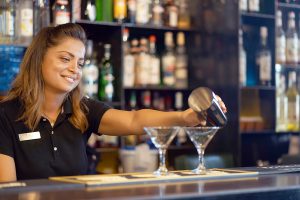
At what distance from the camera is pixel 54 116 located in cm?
243

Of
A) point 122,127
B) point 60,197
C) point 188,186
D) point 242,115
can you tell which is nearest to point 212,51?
point 242,115

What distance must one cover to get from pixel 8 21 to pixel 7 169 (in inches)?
55.9

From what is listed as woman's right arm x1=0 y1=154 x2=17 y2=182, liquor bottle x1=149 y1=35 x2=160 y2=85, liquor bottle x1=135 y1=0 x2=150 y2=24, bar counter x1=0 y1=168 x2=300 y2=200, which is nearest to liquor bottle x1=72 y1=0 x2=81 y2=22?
liquor bottle x1=135 y1=0 x2=150 y2=24

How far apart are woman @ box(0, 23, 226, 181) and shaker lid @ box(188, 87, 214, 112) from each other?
1.05ft

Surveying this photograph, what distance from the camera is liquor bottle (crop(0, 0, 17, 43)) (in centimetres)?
341

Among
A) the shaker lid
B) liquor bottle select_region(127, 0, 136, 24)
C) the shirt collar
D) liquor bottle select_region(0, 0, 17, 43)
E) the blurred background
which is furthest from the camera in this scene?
liquor bottle select_region(127, 0, 136, 24)

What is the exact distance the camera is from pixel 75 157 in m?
2.40

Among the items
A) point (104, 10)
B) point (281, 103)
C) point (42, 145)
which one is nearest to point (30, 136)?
point (42, 145)

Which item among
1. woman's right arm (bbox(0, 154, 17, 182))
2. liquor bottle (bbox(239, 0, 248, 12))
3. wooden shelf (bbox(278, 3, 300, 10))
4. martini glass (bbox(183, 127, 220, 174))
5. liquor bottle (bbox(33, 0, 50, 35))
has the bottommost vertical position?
woman's right arm (bbox(0, 154, 17, 182))

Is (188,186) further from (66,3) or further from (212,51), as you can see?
(212,51)

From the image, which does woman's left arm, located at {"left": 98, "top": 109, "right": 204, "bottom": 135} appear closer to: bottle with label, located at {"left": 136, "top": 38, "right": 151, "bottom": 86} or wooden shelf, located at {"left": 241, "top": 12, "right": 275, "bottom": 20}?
bottle with label, located at {"left": 136, "top": 38, "right": 151, "bottom": 86}

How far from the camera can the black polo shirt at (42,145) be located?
231 centimetres

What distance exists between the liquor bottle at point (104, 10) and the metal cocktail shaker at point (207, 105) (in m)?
2.02

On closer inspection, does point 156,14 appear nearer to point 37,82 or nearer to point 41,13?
point 41,13
